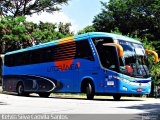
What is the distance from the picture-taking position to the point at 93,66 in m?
20.8

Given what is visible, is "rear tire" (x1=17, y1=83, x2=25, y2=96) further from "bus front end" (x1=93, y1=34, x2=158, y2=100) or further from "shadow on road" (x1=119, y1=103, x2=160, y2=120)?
"shadow on road" (x1=119, y1=103, x2=160, y2=120)

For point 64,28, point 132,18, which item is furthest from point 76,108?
point 132,18

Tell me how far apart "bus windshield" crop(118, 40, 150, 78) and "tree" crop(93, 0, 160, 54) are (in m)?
30.3

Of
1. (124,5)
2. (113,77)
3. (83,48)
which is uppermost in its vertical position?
(124,5)

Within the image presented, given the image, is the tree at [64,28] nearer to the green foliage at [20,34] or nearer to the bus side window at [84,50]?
the green foliage at [20,34]

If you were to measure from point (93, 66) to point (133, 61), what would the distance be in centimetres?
204

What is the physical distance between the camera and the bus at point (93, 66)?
65.7 feet

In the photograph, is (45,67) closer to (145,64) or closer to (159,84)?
(145,64)

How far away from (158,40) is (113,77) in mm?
31984

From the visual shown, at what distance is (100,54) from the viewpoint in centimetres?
2030

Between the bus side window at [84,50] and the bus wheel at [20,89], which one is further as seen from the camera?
the bus wheel at [20,89]

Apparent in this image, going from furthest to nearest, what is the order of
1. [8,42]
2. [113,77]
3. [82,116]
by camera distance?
1. [8,42]
2. [113,77]
3. [82,116]

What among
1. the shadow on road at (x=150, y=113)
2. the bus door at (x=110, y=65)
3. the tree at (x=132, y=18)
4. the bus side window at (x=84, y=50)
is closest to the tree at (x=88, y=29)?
the tree at (x=132, y=18)

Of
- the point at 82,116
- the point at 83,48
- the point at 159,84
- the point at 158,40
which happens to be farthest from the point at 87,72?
the point at 158,40
